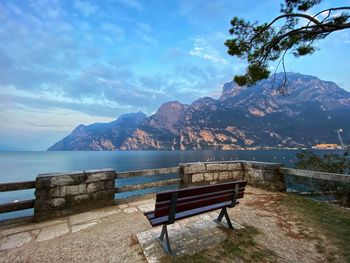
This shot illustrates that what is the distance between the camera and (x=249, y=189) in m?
6.64

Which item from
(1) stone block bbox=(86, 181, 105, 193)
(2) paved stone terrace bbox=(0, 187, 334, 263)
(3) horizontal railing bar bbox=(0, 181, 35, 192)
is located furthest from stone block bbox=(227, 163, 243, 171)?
(3) horizontal railing bar bbox=(0, 181, 35, 192)

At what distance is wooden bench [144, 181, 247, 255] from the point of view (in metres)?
2.66

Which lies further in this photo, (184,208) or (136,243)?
(136,243)

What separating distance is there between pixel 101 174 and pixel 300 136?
639 ft

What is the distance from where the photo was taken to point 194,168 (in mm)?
6551

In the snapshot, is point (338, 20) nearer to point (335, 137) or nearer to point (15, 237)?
point (15, 237)

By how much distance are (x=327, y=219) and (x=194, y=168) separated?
365cm

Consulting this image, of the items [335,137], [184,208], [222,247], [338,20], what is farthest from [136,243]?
[335,137]

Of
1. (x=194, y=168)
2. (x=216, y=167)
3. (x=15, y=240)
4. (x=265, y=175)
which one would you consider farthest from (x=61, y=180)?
(x=265, y=175)

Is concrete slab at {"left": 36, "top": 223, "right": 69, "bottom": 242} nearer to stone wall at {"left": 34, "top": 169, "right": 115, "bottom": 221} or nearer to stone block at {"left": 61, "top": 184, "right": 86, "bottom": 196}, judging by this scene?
stone wall at {"left": 34, "top": 169, "right": 115, "bottom": 221}

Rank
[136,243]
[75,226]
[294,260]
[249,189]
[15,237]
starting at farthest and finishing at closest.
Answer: [249,189], [75,226], [15,237], [136,243], [294,260]

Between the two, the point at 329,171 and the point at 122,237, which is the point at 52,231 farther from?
the point at 329,171

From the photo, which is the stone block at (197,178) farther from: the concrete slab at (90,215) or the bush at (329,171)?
the bush at (329,171)

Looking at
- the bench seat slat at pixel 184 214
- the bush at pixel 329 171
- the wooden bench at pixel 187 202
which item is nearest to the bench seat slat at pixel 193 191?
the wooden bench at pixel 187 202
